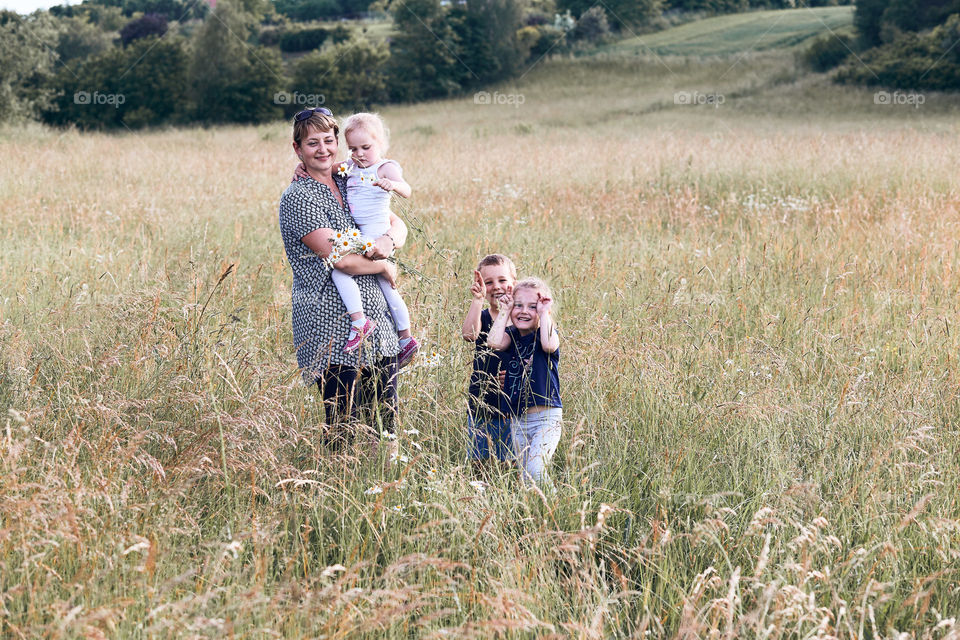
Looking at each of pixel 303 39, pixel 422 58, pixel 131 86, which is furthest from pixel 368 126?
pixel 303 39

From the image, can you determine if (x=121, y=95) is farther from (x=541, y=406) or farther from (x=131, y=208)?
(x=541, y=406)

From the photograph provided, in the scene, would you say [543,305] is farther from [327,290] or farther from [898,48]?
[898,48]

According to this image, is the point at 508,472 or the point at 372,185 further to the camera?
the point at 372,185

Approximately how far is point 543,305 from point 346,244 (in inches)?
31.8

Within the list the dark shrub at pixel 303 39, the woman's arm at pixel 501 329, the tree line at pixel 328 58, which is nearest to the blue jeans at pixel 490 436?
the woman's arm at pixel 501 329

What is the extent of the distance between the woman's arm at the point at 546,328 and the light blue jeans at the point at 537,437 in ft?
0.88

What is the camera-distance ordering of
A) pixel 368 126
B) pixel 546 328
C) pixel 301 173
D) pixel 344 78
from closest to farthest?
pixel 546 328 → pixel 301 173 → pixel 368 126 → pixel 344 78

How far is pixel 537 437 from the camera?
3041 mm

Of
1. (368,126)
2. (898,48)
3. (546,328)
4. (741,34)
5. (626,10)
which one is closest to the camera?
(546,328)

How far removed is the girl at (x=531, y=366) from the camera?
2979 millimetres

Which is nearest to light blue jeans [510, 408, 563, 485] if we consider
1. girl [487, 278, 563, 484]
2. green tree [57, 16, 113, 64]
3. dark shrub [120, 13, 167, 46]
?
girl [487, 278, 563, 484]

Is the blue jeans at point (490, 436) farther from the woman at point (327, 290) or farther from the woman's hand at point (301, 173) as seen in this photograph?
the woman's hand at point (301, 173)

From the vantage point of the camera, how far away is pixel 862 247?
6.17 meters

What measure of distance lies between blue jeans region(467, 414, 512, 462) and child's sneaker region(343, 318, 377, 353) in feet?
1.71
